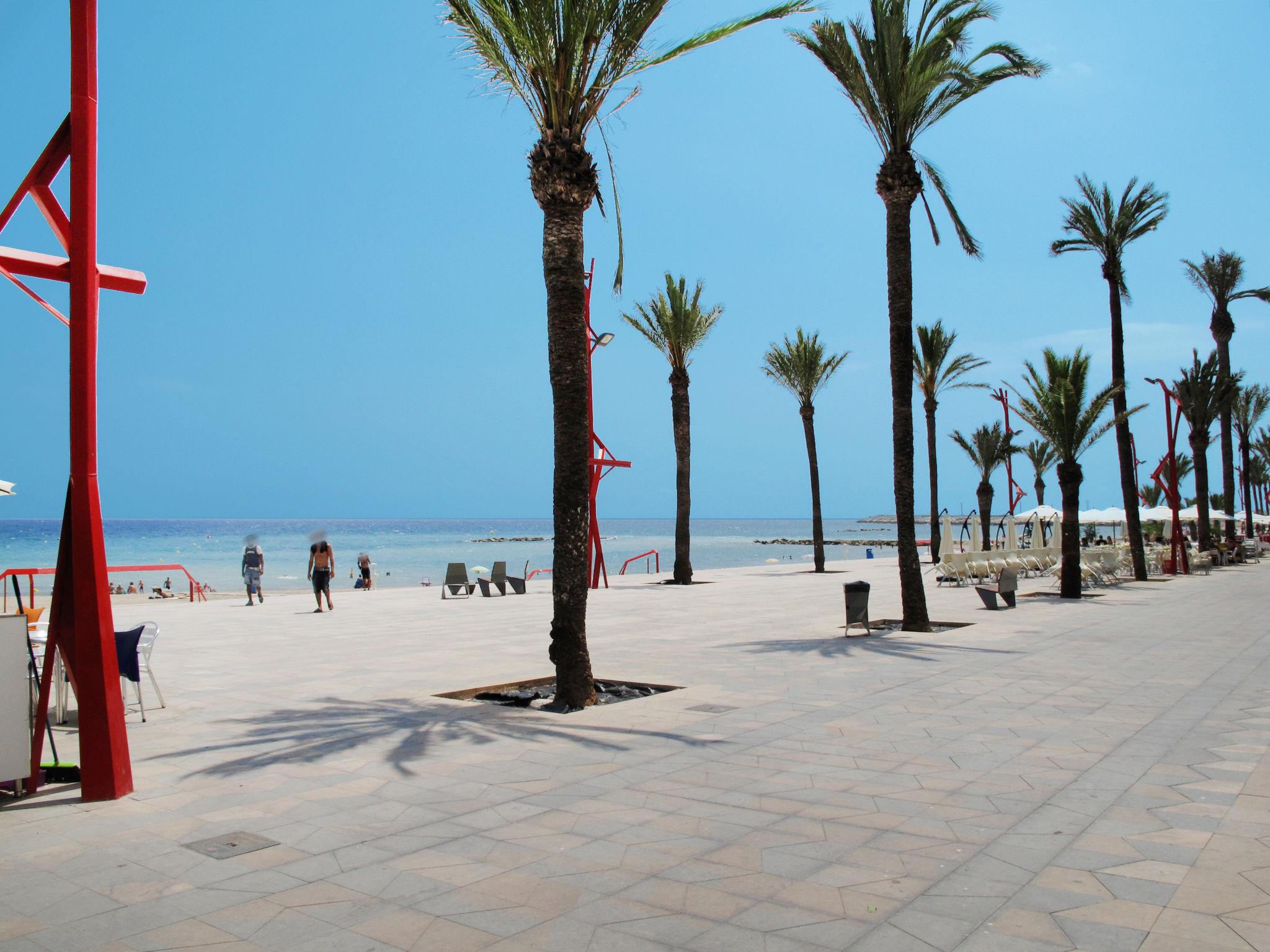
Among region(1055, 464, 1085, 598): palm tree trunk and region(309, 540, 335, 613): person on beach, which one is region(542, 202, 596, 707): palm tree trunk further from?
region(1055, 464, 1085, 598): palm tree trunk

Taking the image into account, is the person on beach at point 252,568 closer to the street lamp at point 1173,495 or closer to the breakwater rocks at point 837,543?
the street lamp at point 1173,495

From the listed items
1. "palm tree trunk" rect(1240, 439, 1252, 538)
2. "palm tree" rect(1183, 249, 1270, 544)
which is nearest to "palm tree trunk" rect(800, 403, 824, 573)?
"palm tree" rect(1183, 249, 1270, 544)

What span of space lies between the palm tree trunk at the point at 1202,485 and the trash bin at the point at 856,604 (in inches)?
1015

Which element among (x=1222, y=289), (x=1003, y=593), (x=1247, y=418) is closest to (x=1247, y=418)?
(x=1247, y=418)

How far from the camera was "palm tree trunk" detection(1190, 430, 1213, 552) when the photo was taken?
3359 centimetres

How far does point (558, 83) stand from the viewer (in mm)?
8367

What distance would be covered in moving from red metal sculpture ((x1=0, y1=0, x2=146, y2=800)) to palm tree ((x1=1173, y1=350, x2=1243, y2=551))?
36335 mm

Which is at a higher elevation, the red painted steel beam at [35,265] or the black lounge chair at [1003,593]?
the red painted steel beam at [35,265]

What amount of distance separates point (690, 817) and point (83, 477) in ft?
→ 12.5

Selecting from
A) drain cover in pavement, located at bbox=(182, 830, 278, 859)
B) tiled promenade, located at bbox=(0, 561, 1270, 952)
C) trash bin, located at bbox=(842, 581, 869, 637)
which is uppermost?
trash bin, located at bbox=(842, 581, 869, 637)

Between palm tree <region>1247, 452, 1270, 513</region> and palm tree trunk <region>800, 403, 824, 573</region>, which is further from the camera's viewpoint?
palm tree <region>1247, 452, 1270, 513</region>

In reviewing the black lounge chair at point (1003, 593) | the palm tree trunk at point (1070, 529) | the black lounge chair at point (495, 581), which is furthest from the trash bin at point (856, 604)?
the black lounge chair at point (495, 581)

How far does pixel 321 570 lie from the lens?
1773cm

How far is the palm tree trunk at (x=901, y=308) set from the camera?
14.0m
